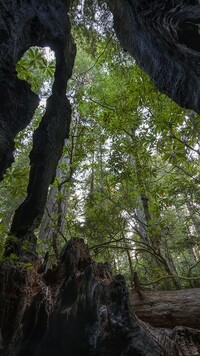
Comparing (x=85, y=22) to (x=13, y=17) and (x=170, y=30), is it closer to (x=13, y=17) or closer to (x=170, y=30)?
(x=13, y=17)

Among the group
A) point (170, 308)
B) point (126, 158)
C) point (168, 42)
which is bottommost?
→ point (170, 308)

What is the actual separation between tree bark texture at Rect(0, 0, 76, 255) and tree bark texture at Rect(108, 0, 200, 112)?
1.52 meters

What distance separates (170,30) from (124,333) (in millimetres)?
3257

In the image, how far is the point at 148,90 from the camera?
513 centimetres

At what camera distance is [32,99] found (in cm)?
409

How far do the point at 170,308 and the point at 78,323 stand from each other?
Result: 1.91 m

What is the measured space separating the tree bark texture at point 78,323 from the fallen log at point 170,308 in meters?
1.23

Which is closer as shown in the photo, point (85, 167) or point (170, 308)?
point (170, 308)

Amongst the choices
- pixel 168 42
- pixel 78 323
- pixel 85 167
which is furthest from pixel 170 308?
pixel 85 167

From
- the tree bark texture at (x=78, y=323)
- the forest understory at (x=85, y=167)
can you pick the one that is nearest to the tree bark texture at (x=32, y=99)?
the forest understory at (x=85, y=167)

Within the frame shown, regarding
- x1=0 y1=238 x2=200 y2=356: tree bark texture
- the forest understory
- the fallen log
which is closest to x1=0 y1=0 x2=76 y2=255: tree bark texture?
the forest understory

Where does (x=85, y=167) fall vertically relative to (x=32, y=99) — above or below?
above

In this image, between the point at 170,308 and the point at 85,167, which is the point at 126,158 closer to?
Result: the point at 85,167

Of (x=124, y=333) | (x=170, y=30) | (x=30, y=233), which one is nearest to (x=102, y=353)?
(x=124, y=333)
